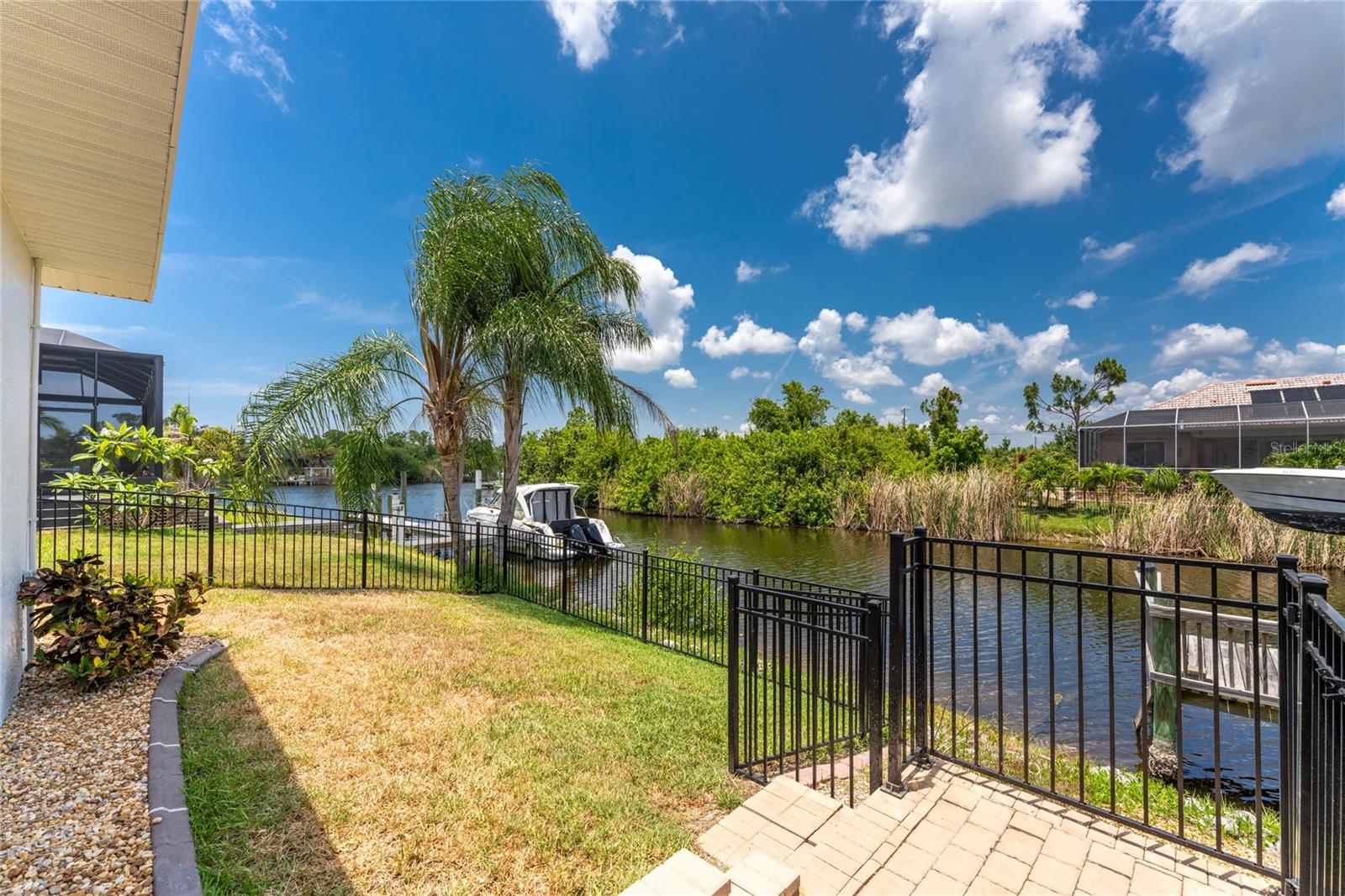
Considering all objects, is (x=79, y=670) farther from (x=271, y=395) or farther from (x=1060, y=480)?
(x=1060, y=480)

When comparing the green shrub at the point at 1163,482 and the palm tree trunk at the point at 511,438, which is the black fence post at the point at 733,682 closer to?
the palm tree trunk at the point at 511,438

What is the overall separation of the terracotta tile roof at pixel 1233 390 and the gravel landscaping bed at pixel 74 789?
34.9 metres

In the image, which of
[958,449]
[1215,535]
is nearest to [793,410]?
[958,449]

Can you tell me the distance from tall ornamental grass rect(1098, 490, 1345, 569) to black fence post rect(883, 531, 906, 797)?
14.7m

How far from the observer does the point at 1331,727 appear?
5.60ft

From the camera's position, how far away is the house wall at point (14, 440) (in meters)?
3.49

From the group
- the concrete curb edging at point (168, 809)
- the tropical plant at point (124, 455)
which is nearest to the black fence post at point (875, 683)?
the concrete curb edging at point (168, 809)

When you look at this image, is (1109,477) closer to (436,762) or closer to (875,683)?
(875,683)

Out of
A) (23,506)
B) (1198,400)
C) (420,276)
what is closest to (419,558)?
(420,276)

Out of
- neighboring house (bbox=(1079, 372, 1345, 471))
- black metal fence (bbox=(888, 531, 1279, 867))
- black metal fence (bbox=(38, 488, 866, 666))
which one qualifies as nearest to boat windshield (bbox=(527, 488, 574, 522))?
black metal fence (bbox=(38, 488, 866, 666))

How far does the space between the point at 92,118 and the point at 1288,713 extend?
233 inches

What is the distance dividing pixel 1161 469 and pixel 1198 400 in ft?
41.1

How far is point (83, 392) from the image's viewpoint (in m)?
13.9

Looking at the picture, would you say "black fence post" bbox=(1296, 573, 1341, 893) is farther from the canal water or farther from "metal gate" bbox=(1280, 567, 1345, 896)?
the canal water
